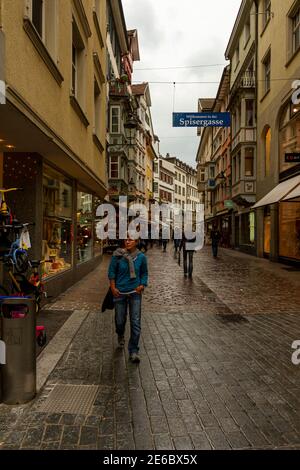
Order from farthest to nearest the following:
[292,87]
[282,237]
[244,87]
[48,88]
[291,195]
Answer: [244,87]
[282,237]
[292,87]
[291,195]
[48,88]

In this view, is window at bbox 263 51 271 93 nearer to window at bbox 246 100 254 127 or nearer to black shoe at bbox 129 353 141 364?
window at bbox 246 100 254 127

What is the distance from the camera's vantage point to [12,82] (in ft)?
18.3

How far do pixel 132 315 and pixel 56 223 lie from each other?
20.0 ft

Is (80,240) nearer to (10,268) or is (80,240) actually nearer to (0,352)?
(10,268)

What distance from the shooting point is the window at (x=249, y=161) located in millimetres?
27312

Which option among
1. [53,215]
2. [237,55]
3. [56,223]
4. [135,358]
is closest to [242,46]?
[237,55]

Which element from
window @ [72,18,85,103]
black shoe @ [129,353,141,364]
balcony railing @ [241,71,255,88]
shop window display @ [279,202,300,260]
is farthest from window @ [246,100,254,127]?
black shoe @ [129,353,141,364]

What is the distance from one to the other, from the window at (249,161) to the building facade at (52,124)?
47.8 feet

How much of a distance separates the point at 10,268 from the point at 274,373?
12.5 feet

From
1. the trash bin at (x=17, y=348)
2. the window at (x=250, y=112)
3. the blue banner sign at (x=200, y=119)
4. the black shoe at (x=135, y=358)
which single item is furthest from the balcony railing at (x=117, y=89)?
the trash bin at (x=17, y=348)

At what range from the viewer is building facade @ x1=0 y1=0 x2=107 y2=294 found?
19.5 feet

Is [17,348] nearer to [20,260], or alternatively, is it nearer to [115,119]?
[20,260]

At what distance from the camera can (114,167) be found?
31.2m
